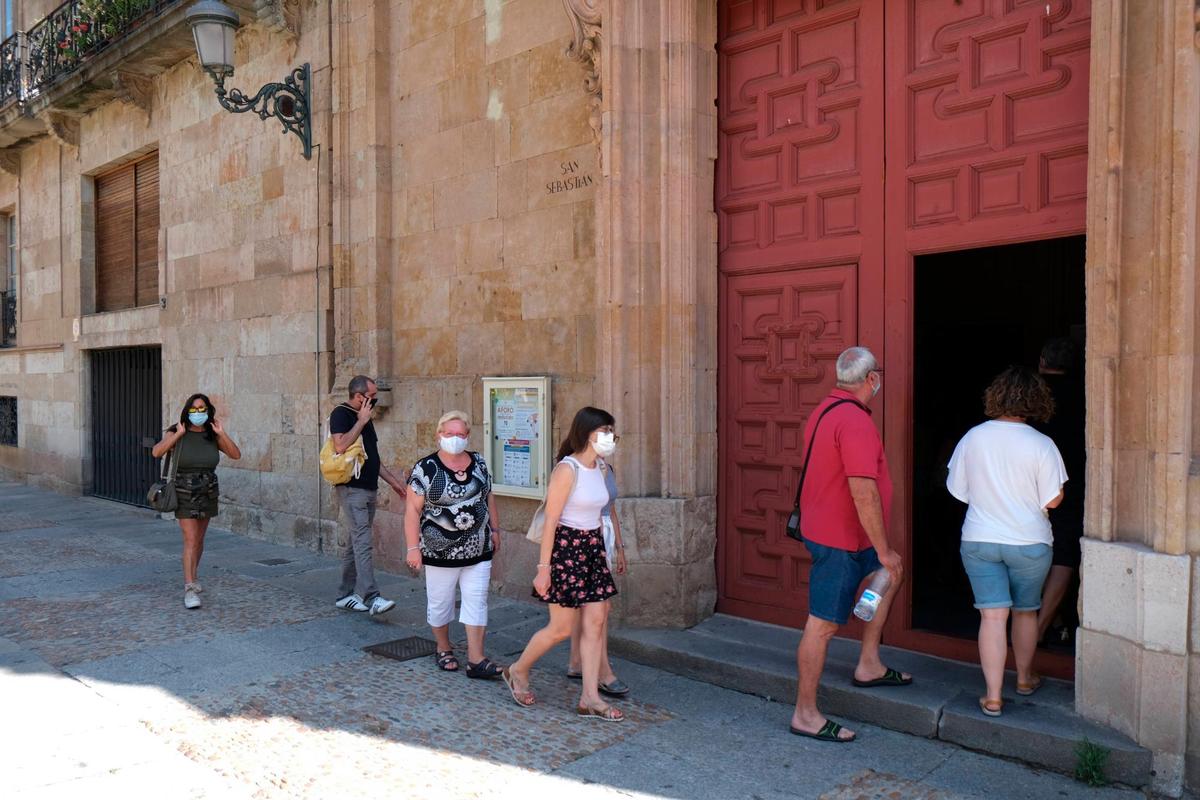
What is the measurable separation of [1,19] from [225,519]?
36.8 ft

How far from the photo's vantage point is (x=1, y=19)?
1656 cm

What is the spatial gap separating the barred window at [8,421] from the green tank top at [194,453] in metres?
11.4

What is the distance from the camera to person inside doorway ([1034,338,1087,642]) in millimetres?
4898

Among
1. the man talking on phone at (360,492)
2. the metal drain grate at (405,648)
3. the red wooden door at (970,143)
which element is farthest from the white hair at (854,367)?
the man talking on phone at (360,492)

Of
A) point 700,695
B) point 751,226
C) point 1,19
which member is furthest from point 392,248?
point 1,19

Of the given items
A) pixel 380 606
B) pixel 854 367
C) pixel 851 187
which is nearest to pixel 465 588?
pixel 380 606

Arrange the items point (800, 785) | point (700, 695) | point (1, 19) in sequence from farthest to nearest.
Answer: point (1, 19), point (700, 695), point (800, 785)

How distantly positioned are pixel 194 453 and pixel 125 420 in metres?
7.17

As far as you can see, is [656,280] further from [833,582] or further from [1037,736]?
[1037,736]

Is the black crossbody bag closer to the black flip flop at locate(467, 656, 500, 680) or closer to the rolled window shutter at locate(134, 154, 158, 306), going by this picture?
the black flip flop at locate(467, 656, 500, 680)

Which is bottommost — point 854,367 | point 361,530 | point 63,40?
point 361,530

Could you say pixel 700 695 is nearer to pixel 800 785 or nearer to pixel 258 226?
pixel 800 785

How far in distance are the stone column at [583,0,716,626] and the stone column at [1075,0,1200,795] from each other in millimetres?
2495

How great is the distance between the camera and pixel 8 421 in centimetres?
1700
